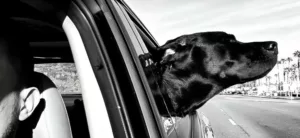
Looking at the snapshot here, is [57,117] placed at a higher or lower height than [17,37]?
lower

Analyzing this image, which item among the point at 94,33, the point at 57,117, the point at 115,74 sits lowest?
the point at 57,117

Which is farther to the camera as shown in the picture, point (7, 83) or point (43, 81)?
point (43, 81)

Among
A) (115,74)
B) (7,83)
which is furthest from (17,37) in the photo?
(115,74)

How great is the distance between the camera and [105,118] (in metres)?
1.20

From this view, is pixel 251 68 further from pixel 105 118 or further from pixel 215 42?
pixel 105 118

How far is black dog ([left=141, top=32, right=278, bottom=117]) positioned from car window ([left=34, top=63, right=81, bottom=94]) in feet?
2.53

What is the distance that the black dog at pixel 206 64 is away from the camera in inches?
106

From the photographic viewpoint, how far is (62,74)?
2.17 meters

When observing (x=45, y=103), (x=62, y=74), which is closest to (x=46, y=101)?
(x=45, y=103)

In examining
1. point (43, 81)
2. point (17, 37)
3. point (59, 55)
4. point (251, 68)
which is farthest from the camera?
point (251, 68)

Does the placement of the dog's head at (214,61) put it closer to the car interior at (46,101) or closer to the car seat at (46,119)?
the car interior at (46,101)

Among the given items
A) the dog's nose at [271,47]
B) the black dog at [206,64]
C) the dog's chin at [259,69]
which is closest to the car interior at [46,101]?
the black dog at [206,64]

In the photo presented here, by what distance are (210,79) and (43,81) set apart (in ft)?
5.52

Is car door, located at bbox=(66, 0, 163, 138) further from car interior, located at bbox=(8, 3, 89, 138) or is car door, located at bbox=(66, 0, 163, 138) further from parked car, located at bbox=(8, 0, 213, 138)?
car interior, located at bbox=(8, 3, 89, 138)
